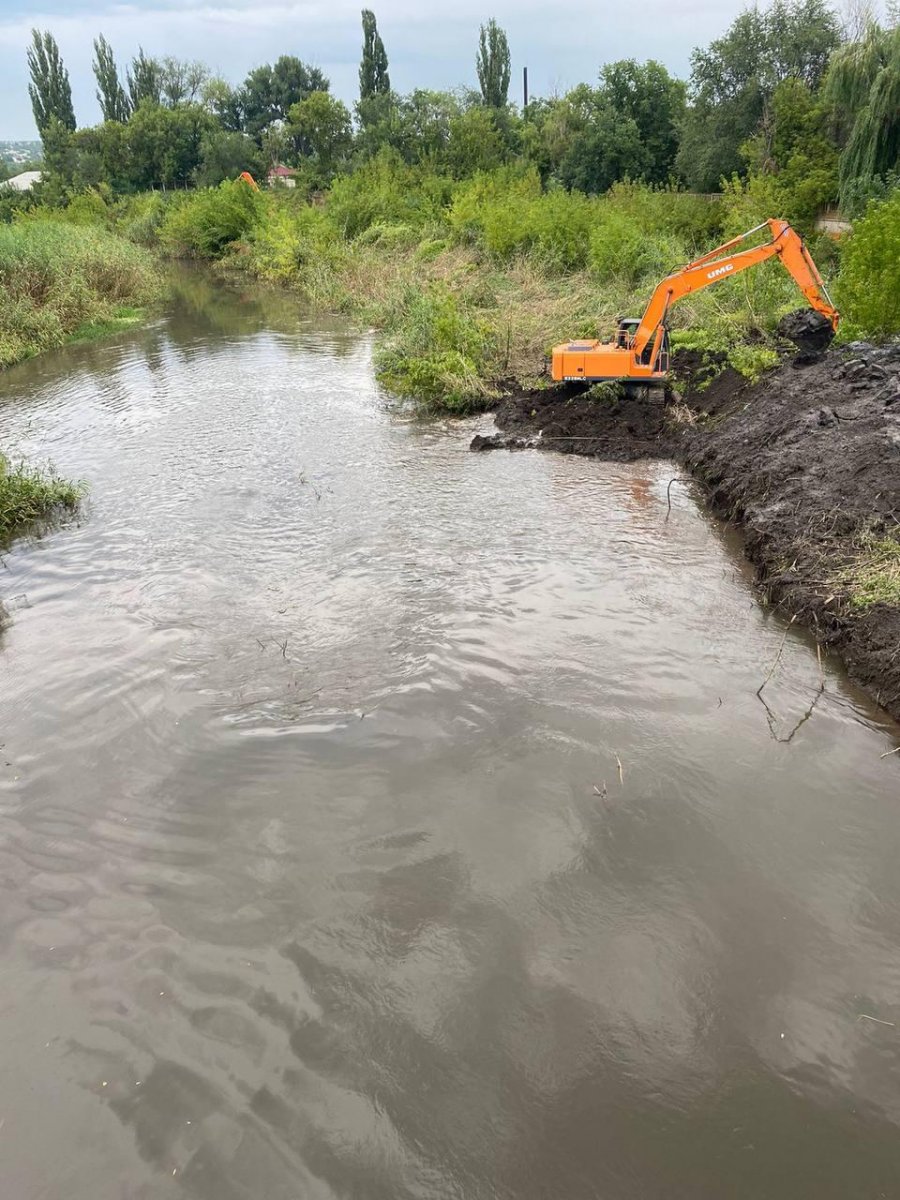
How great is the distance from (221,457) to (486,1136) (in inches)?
Result: 451

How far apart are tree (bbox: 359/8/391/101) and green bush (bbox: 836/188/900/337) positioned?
57.9 meters

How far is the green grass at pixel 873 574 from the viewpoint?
23.7 ft

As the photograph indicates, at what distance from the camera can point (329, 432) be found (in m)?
14.4

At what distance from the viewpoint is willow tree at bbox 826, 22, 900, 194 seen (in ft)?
72.0

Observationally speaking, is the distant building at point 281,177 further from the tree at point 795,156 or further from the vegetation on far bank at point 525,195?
the tree at point 795,156

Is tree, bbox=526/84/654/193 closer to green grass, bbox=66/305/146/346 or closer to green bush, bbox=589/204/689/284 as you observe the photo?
green bush, bbox=589/204/689/284

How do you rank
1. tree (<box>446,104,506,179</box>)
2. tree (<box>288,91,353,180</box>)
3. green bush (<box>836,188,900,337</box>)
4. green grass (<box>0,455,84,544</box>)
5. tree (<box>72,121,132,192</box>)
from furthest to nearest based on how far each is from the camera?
tree (<box>72,121,132,192</box>) < tree (<box>288,91,353,180</box>) < tree (<box>446,104,506,179</box>) < green bush (<box>836,188,900,337</box>) < green grass (<box>0,455,84,544</box>)

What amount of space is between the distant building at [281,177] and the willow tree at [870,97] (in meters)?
37.6

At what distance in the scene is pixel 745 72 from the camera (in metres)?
33.4

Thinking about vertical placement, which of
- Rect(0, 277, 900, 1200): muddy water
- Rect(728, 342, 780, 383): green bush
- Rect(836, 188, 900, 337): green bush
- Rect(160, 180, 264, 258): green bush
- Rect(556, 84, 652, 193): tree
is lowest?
Rect(0, 277, 900, 1200): muddy water

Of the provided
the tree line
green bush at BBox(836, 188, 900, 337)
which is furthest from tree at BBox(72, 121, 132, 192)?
green bush at BBox(836, 188, 900, 337)

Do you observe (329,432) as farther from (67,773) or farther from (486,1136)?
(486,1136)

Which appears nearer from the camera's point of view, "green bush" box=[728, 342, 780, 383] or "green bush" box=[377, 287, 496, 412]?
"green bush" box=[728, 342, 780, 383]

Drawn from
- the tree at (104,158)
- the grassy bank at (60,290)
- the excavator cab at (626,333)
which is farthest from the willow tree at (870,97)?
the tree at (104,158)
